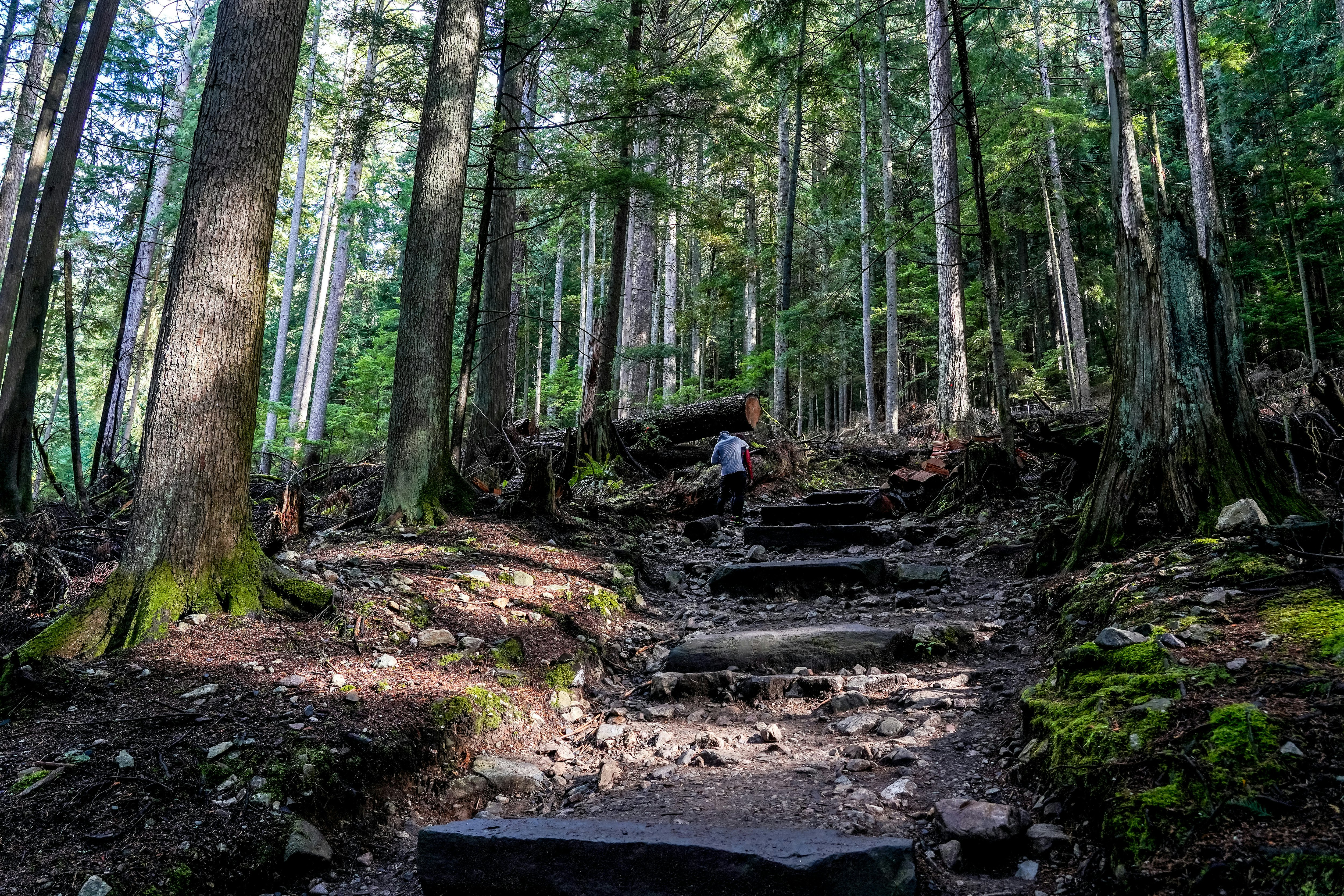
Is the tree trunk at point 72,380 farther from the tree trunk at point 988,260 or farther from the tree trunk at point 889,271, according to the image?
the tree trunk at point 889,271

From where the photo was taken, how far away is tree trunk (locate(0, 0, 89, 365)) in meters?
9.23

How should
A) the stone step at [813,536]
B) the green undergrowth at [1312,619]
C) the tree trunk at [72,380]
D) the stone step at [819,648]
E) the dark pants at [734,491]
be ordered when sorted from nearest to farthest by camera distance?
the green undergrowth at [1312,619] → the stone step at [819,648] → the tree trunk at [72,380] → the stone step at [813,536] → the dark pants at [734,491]

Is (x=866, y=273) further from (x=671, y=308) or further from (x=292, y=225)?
(x=292, y=225)

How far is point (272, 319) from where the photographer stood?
45.9 m

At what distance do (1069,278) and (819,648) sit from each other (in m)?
23.3

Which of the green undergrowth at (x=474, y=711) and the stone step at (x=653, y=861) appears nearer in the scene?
the stone step at (x=653, y=861)

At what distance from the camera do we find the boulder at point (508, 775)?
3553 millimetres

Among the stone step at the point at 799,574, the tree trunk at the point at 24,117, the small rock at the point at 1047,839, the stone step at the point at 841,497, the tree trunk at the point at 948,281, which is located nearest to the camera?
the small rock at the point at 1047,839

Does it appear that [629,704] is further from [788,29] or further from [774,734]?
[788,29]

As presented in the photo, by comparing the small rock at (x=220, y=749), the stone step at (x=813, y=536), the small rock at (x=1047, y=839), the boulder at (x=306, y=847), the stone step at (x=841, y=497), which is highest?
the stone step at (x=841, y=497)

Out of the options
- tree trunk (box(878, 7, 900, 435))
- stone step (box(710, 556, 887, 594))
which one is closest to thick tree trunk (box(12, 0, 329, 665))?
stone step (box(710, 556, 887, 594))

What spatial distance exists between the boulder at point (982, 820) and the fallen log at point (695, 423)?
10028 millimetres

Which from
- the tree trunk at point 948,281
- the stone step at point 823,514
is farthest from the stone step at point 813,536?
the tree trunk at point 948,281

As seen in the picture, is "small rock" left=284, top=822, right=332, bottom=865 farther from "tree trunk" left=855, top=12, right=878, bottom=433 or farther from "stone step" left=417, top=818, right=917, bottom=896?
"tree trunk" left=855, top=12, right=878, bottom=433
